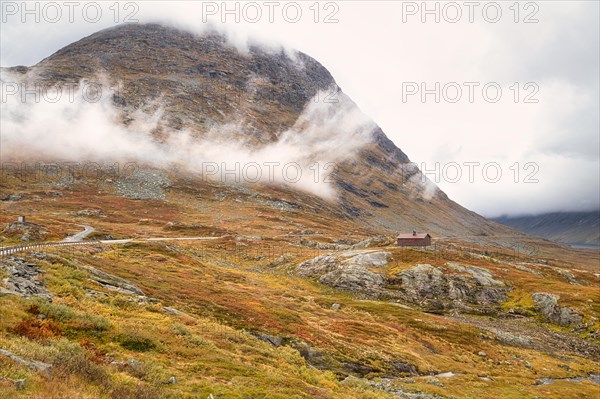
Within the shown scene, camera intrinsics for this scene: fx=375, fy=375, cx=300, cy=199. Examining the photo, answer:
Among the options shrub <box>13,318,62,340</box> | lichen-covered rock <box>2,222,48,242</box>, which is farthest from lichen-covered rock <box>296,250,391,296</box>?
shrub <box>13,318,62,340</box>

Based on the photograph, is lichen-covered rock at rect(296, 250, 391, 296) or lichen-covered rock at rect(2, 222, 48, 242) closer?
lichen-covered rock at rect(2, 222, 48, 242)

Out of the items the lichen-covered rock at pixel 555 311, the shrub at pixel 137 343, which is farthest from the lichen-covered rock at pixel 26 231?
the lichen-covered rock at pixel 555 311

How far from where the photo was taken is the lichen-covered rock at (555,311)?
74.0 m

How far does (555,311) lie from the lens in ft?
251

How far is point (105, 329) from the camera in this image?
900 inches

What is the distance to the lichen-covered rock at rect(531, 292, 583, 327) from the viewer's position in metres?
74.0

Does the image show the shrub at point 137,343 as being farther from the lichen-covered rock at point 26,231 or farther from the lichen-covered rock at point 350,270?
the lichen-covered rock at point 26,231

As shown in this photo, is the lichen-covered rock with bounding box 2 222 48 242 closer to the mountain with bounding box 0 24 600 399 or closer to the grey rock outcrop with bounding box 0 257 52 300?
the mountain with bounding box 0 24 600 399

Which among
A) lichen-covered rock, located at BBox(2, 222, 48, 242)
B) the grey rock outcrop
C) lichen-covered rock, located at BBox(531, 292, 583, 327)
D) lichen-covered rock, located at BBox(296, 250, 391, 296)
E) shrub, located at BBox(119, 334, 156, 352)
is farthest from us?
lichen-covered rock, located at BBox(296, 250, 391, 296)

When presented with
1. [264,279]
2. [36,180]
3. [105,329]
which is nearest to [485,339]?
[264,279]

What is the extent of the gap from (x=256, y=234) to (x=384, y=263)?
205 feet

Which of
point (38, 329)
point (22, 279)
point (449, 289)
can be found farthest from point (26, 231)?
point (449, 289)

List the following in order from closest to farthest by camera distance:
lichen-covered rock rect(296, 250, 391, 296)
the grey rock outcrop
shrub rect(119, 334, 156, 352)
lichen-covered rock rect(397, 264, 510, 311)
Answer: shrub rect(119, 334, 156, 352)
the grey rock outcrop
lichen-covered rock rect(397, 264, 510, 311)
lichen-covered rock rect(296, 250, 391, 296)

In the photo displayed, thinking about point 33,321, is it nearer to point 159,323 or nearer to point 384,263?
→ point 159,323
